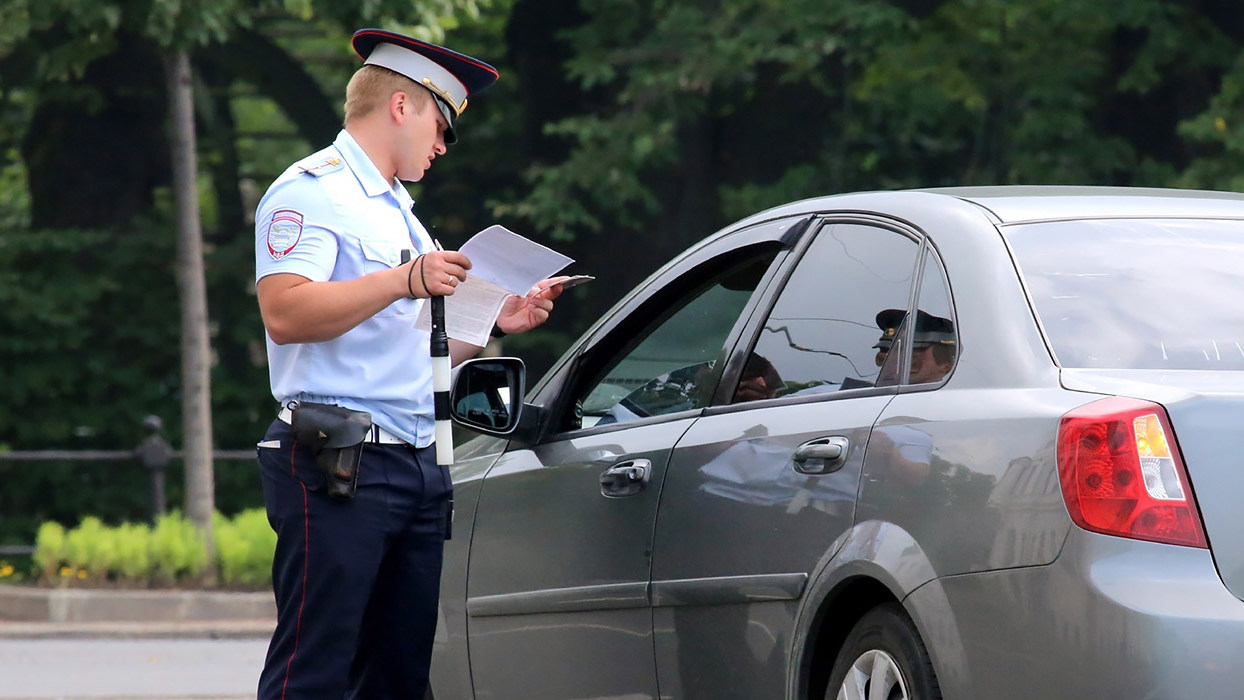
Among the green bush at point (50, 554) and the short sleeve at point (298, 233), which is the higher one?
the short sleeve at point (298, 233)

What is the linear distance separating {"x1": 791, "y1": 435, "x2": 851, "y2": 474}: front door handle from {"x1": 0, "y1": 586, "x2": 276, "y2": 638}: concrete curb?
691cm

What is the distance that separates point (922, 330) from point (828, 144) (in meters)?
14.4

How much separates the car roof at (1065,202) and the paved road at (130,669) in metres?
4.58

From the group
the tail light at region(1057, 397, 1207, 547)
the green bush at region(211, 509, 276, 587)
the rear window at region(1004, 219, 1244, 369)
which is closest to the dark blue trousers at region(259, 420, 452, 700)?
the rear window at region(1004, 219, 1244, 369)

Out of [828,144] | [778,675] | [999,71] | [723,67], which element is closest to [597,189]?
[723,67]

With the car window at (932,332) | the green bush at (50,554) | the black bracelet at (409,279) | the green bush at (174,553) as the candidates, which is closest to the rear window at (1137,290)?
the car window at (932,332)

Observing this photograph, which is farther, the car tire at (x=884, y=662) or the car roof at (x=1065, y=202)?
the car roof at (x=1065, y=202)

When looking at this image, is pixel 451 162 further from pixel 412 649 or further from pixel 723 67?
pixel 412 649

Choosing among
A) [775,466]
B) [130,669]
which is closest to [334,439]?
[775,466]

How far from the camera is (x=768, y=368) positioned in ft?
13.0

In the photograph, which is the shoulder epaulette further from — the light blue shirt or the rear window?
the rear window

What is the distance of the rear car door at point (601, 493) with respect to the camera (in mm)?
4117

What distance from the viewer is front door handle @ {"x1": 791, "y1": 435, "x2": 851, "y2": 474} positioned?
3.49 metres

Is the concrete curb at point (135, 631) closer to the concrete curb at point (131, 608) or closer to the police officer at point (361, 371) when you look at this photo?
the concrete curb at point (131, 608)
